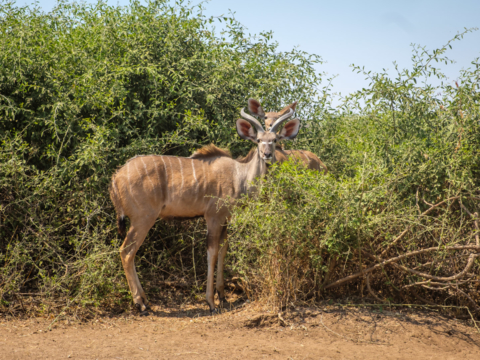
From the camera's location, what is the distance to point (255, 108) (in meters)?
6.49

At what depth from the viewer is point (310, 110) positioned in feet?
23.5

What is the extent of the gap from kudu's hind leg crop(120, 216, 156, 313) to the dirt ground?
0.63 feet


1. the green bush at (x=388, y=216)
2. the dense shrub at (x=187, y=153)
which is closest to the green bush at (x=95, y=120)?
the dense shrub at (x=187, y=153)

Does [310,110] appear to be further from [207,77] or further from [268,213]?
[268,213]

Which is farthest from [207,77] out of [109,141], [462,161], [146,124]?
[462,161]

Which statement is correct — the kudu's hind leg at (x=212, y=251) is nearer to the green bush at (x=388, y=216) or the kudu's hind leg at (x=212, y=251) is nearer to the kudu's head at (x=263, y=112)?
the green bush at (x=388, y=216)

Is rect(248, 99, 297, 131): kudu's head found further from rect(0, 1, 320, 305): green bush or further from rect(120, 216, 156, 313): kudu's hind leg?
rect(120, 216, 156, 313): kudu's hind leg

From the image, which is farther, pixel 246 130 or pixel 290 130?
pixel 290 130

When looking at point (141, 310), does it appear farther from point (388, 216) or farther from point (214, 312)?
point (388, 216)

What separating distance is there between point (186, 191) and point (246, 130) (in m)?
0.99

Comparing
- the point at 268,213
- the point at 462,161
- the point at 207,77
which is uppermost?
the point at 207,77

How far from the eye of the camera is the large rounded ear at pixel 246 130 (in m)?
5.57

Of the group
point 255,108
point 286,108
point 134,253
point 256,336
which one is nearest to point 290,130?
point 286,108

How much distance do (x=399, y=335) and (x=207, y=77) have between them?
Result: 3.72 metres
